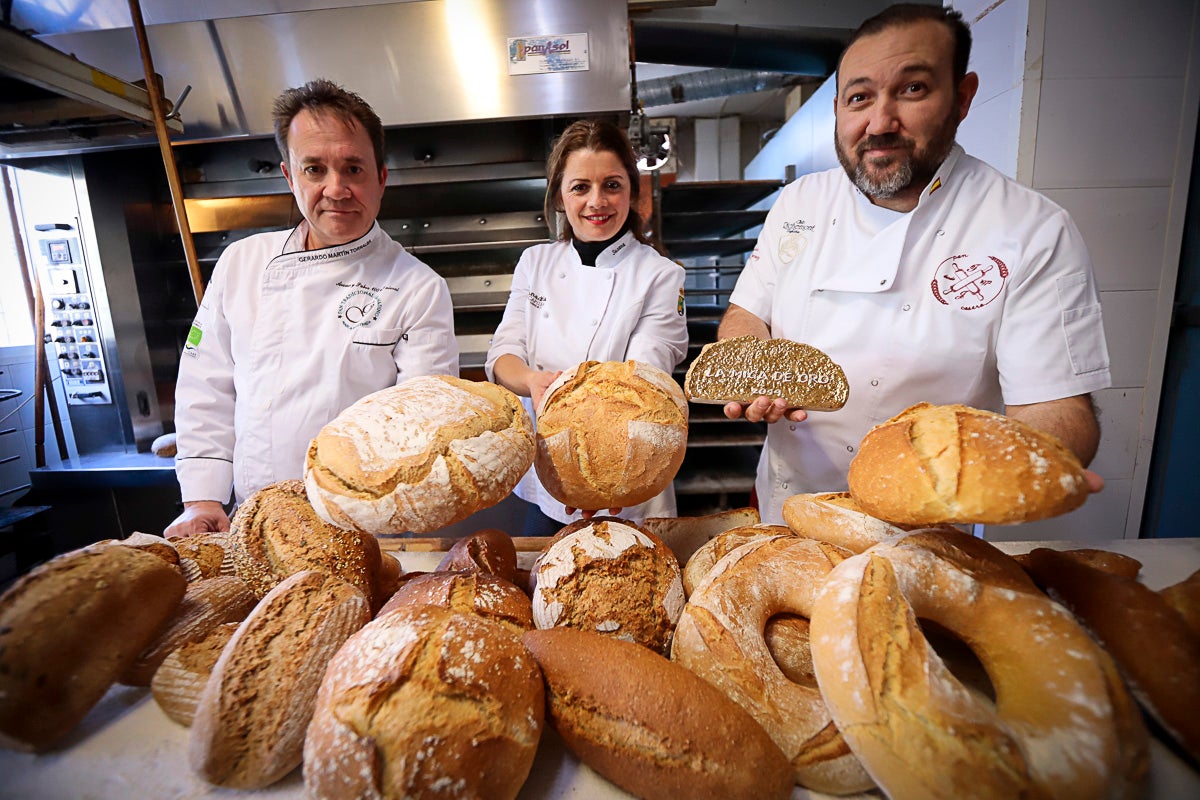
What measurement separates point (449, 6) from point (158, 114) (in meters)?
2.22

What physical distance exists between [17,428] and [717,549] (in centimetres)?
130

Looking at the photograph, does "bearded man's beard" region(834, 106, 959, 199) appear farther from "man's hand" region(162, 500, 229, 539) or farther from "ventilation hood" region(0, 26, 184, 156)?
"ventilation hood" region(0, 26, 184, 156)

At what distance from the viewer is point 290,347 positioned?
1711 millimetres

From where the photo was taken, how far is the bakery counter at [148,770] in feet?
2.09

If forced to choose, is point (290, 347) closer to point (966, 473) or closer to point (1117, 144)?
point (966, 473)

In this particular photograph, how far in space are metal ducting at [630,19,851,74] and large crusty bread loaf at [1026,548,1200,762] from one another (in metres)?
4.46

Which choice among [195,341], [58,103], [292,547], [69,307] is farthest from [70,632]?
[69,307]

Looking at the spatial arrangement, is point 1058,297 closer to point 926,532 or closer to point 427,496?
point 926,532

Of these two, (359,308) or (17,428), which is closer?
(17,428)

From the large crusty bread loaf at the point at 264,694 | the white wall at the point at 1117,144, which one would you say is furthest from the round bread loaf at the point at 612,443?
the white wall at the point at 1117,144

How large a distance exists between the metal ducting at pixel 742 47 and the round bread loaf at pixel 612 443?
400cm

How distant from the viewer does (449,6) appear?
10.0 feet

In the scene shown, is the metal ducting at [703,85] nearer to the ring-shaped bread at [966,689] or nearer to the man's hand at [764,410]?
the man's hand at [764,410]

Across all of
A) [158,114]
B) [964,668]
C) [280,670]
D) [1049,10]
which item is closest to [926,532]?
[964,668]
